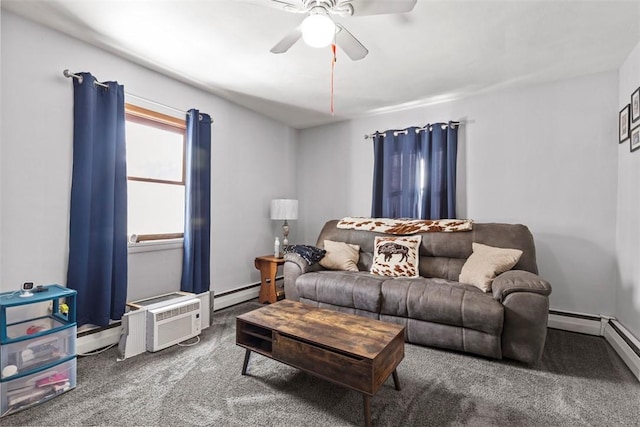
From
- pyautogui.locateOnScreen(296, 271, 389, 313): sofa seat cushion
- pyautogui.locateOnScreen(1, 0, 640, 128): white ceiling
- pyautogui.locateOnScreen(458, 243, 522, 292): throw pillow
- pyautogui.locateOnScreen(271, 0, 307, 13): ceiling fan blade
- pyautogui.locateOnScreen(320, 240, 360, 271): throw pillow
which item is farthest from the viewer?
pyautogui.locateOnScreen(320, 240, 360, 271): throw pillow

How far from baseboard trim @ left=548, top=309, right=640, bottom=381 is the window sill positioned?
383cm

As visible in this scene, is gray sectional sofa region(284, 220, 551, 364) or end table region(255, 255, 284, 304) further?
end table region(255, 255, 284, 304)

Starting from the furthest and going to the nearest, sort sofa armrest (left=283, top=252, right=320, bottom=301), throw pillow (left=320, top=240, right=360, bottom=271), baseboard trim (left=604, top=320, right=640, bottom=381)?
throw pillow (left=320, top=240, right=360, bottom=271) < sofa armrest (left=283, top=252, right=320, bottom=301) < baseboard trim (left=604, top=320, right=640, bottom=381)

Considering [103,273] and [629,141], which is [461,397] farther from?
[103,273]

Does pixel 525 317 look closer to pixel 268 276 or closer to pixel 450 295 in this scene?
pixel 450 295

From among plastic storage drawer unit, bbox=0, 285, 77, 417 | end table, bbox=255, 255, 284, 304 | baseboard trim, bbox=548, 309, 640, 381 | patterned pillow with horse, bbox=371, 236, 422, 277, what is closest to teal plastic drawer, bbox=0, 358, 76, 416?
plastic storage drawer unit, bbox=0, 285, 77, 417

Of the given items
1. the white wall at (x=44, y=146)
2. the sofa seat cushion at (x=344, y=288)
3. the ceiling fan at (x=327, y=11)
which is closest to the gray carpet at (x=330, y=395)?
the sofa seat cushion at (x=344, y=288)

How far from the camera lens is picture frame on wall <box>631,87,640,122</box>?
2.36 m

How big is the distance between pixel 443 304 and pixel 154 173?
115 inches

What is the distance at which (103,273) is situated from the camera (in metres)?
2.40

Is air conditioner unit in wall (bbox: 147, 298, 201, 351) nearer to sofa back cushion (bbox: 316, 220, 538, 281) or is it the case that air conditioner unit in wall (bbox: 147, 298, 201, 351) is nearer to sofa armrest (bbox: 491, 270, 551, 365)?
sofa back cushion (bbox: 316, 220, 538, 281)

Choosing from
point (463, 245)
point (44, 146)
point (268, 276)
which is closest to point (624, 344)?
A: point (463, 245)

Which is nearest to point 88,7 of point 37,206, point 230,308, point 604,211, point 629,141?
point 37,206

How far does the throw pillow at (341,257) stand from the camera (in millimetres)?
3361
